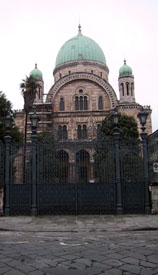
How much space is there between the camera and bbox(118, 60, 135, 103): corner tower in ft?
134

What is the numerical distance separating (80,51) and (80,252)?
4453 cm

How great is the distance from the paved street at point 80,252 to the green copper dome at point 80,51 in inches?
1599

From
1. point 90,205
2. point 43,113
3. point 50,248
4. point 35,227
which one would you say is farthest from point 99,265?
point 43,113

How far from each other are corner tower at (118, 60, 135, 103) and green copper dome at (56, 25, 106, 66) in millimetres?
7296

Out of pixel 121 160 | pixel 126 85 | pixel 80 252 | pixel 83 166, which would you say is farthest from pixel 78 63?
pixel 80 252

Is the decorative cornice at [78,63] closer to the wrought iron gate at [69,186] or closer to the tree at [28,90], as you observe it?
the tree at [28,90]

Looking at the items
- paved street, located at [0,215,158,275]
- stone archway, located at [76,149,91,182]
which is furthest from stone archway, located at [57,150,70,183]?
paved street, located at [0,215,158,275]

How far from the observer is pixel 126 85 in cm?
4166

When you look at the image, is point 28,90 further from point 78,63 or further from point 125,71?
point 78,63

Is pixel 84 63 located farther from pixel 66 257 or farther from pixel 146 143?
pixel 66 257

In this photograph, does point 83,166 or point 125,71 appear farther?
point 125,71

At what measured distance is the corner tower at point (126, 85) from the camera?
4088 cm

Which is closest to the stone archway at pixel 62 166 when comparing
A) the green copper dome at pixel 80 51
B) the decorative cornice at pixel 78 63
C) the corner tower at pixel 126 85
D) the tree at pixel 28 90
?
the tree at pixel 28 90

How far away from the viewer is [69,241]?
7.11m
